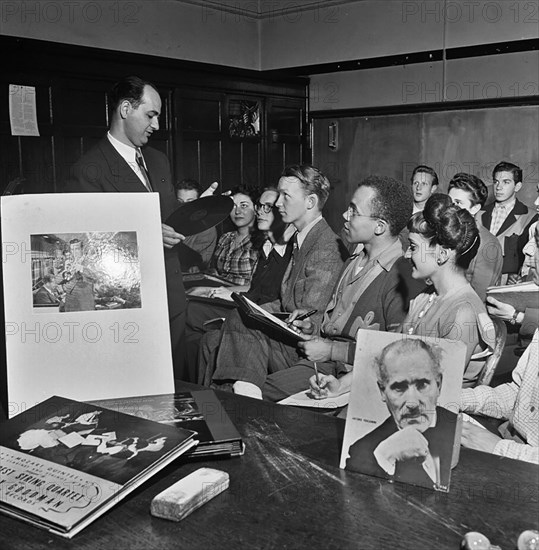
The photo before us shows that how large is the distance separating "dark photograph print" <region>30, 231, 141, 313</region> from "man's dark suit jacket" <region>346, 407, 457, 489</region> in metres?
0.57

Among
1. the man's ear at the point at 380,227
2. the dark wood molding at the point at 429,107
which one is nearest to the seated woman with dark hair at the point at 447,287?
the man's ear at the point at 380,227

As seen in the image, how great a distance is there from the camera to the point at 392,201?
93.4 inches

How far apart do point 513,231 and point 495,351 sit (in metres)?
0.45

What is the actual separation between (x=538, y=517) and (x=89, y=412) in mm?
714

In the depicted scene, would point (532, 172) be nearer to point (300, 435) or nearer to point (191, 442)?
point (300, 435)

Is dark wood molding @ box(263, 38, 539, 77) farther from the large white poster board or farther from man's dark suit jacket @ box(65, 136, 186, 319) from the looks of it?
the large white poster board

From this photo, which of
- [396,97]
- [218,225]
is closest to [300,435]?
[396,97]

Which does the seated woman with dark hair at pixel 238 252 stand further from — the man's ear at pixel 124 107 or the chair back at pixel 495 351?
the chair back at pixel 495 351

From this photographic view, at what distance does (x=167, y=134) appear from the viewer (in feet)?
10.2

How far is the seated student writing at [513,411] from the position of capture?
48.6 inches

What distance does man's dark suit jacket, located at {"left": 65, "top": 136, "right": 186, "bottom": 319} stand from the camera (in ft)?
9.18

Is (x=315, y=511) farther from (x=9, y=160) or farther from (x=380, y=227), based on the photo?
(x=9, y=160)

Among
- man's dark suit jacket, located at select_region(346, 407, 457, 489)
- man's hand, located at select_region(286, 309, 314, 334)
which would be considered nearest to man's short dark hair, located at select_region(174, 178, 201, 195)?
man's hand, located at select_region(286, 309, 314, 334)

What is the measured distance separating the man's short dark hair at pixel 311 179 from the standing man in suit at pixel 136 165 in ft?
1.82
